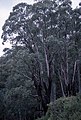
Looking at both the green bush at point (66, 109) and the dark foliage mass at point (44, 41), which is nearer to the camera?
the green bush at point (66, 109)

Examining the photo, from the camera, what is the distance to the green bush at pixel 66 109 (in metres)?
10.9

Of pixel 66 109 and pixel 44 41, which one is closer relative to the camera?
pixel 66 109

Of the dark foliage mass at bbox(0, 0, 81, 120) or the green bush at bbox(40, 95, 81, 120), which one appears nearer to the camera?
the green bush at bbox(40, 95, 81, 120)

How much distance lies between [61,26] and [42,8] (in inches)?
85.4

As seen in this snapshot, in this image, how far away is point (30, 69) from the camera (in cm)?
1777

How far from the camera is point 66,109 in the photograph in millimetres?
11477

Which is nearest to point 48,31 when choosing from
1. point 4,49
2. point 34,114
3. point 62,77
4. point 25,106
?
point 62,77

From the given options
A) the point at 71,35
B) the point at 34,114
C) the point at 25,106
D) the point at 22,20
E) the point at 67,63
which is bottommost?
the point at 34,114

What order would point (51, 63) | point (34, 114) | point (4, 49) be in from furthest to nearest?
point (34, 114) < point (4, 49) < point (51, 63)

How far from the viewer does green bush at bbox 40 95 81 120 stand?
10917 millimetres

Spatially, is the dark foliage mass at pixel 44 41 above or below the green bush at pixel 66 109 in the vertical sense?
above

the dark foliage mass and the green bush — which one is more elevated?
the dark foliage mass

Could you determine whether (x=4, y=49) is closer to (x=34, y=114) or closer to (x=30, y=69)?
(x=30, y=69)

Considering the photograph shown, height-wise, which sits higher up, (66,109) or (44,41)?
(44,41)
